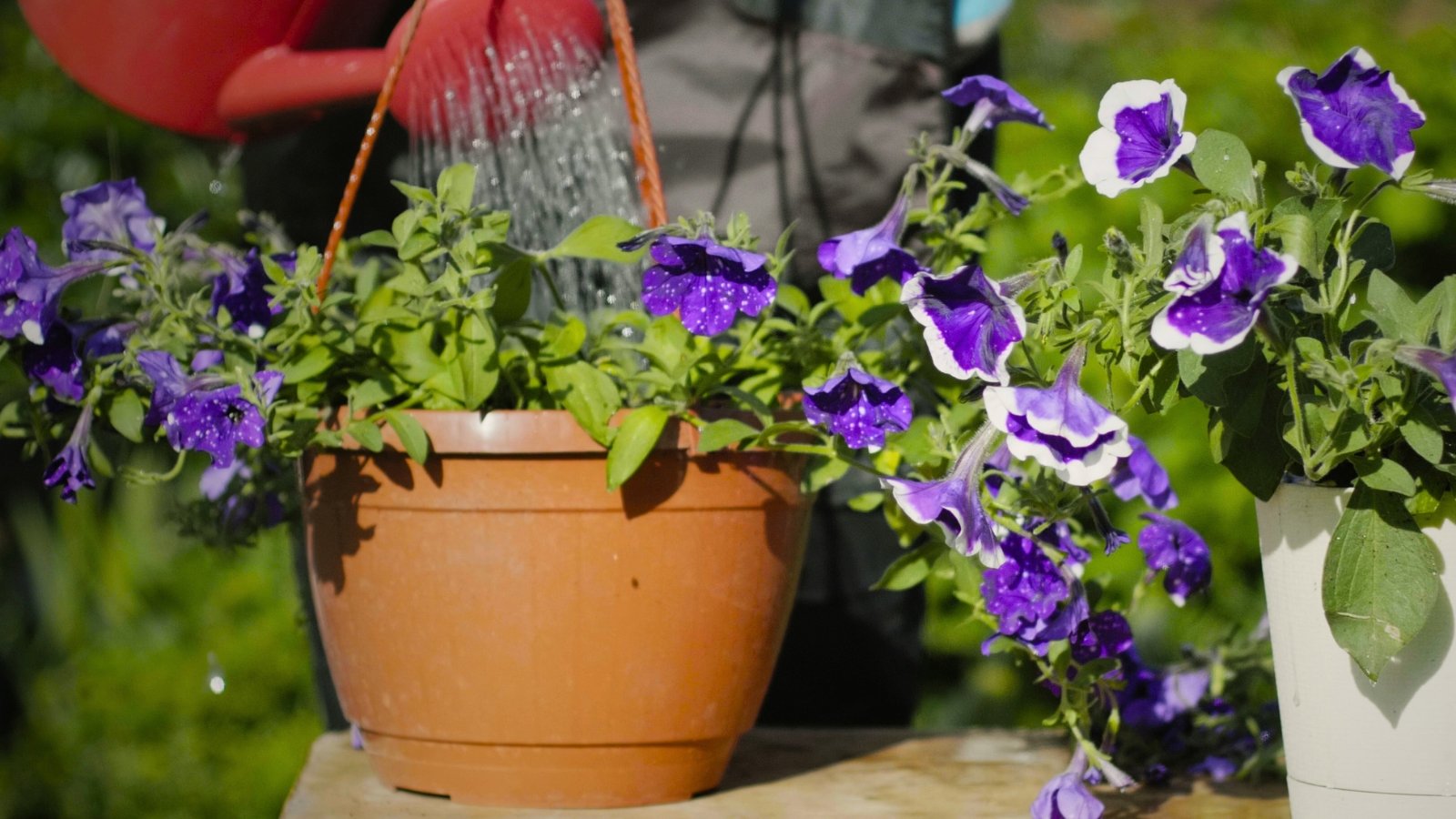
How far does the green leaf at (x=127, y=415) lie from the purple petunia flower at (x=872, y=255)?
502 millimetres

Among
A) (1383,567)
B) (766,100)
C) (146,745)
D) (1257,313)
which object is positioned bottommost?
(146,745)

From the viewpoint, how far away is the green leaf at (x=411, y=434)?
91 cm

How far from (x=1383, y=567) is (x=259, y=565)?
249 centimetres

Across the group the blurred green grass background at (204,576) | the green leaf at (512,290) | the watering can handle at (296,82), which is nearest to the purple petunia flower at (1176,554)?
the green leaf at (512,290)

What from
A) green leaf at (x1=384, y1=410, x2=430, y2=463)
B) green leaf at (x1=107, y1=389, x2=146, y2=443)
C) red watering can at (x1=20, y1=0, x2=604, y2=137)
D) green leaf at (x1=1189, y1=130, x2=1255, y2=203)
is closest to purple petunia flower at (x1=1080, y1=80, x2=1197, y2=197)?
green leaf at (x1=1189, y1=130, x2=1255, y2=203)

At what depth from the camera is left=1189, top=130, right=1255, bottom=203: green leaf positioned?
0.77m

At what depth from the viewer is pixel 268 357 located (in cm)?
100

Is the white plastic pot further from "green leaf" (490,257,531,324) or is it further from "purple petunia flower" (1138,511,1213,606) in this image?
"green leaf" (490,257,531,324)

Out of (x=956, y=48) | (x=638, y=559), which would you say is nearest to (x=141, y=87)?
(x=638, y=559)

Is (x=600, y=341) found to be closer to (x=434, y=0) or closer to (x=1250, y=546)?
(x=434, y=0)

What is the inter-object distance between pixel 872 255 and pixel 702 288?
141 mm

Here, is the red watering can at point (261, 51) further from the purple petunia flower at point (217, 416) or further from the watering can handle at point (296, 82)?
the purple petunia flower at point (217, 416)

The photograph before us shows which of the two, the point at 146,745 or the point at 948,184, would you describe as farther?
the point at 146,745

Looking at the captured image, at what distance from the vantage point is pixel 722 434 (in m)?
0.91
